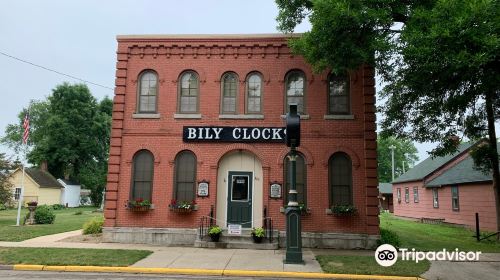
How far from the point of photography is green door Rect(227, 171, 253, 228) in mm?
→ 14602

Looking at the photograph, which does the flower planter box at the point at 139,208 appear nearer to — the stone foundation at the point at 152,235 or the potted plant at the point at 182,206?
the stone foundation at the point at 152,235

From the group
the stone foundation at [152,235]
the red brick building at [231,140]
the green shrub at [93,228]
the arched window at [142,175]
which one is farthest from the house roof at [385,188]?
the arched window at [142,175]

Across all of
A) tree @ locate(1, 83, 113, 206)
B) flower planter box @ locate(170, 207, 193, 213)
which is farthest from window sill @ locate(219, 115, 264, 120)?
tree @ locate(1, 83, 113, 206)

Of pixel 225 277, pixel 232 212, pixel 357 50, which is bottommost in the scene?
pixel 225 277

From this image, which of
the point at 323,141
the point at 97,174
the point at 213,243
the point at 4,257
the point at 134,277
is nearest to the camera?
the point at 134,277

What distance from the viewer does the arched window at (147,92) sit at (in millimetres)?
15461

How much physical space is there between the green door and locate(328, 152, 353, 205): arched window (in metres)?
3.02

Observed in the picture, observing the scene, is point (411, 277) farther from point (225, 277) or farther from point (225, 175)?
point (225, 175)

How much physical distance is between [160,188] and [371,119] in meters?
8.22

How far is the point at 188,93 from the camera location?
15.4m

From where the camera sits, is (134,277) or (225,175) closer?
(134,277)

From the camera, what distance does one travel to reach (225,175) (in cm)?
1495

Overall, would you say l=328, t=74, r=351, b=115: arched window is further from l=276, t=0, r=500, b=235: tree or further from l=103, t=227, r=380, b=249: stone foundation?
l=103, t=227, r=380, b=249: stone foundation

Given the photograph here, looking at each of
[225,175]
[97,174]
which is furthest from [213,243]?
[97,174]
